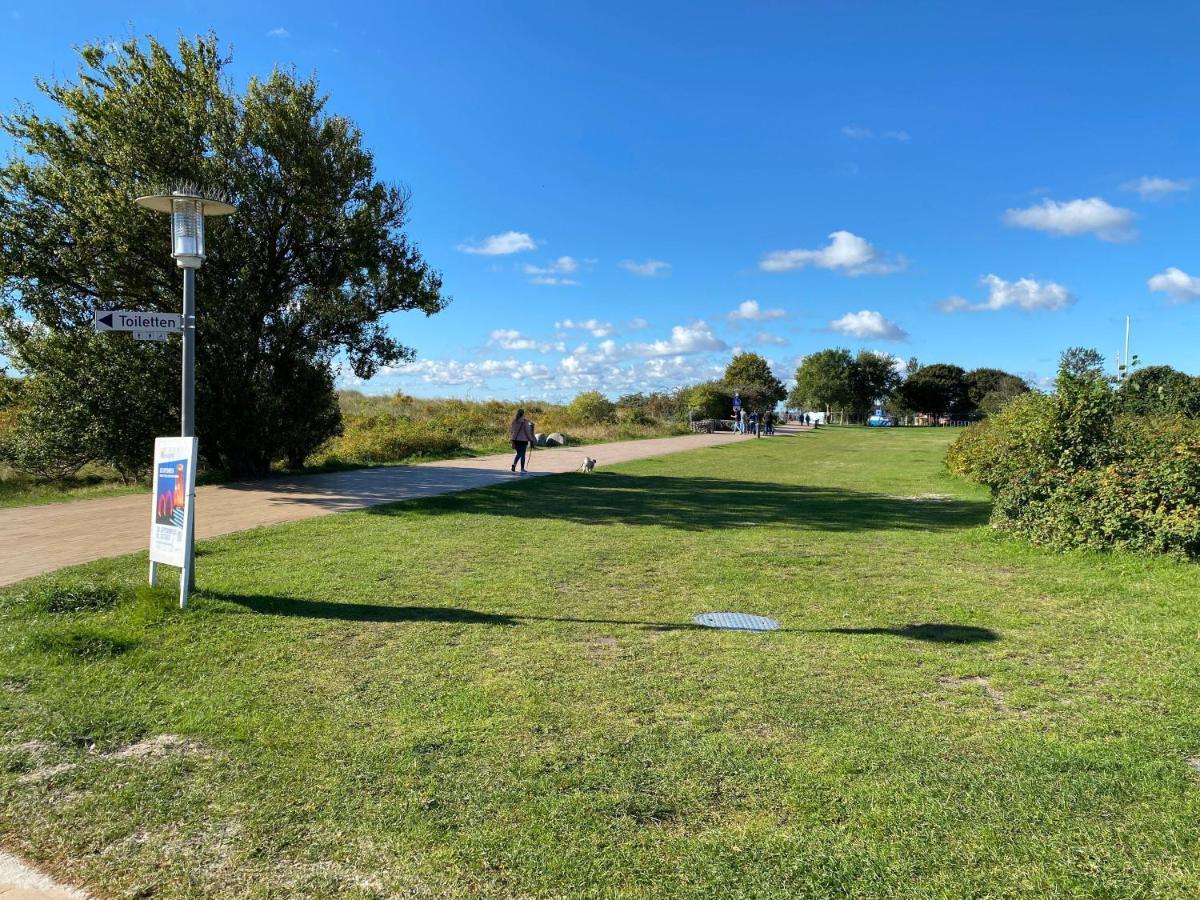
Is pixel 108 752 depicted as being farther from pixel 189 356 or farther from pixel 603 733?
pixel 189 356

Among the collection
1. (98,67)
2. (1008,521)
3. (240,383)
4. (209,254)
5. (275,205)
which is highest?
(98,67)

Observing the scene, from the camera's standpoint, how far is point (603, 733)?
12.4 feet

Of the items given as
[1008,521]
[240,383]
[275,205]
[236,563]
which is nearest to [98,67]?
[275,205]

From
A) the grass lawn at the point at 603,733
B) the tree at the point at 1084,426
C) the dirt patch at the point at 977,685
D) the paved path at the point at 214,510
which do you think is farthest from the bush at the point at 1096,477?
the paved path at the point at 214,510

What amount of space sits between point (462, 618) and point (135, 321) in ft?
11.3

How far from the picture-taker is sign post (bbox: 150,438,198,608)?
19.1ft

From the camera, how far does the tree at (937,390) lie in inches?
3585

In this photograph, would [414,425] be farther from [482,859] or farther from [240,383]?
[482,859]

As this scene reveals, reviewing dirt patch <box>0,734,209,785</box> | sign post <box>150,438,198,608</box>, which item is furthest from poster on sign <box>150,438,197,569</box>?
dirt patch <box>0,734,209,785</box>

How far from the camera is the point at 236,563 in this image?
7578 millimetres

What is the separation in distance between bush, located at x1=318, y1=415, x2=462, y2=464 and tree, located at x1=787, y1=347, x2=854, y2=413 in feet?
205

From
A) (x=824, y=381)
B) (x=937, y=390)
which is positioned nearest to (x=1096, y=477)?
(x=824, y=381)

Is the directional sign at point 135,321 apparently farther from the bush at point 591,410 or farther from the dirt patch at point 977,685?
the bush at point 591,410

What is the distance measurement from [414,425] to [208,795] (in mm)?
25729
